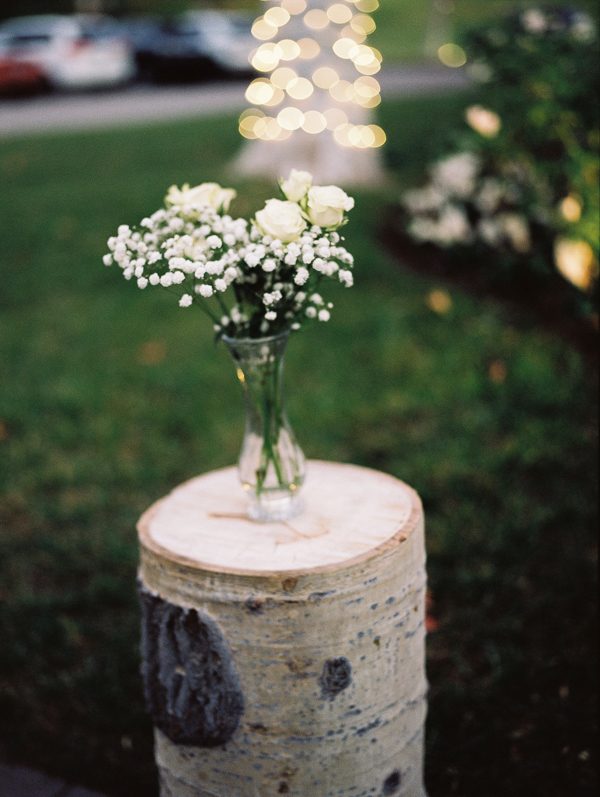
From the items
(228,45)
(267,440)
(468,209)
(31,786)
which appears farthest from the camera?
(228,45)

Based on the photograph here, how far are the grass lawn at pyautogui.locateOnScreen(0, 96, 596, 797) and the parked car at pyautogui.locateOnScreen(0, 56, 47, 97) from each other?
1046cm

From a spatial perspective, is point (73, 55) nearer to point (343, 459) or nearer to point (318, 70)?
point (318, 70)

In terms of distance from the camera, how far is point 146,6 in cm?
2853

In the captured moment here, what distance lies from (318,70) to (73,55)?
10.9 meters

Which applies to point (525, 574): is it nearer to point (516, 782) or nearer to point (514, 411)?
point (516, 782)

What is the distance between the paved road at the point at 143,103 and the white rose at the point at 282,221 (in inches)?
392

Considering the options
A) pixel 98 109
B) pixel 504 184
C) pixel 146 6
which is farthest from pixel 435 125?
pixel 146 6

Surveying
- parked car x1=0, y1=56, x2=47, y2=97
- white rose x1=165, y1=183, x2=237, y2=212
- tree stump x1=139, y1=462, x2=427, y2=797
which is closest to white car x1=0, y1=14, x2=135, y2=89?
parked car x1=0, y1=56, x2=47, y2=97

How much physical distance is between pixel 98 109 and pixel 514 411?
11.4 m

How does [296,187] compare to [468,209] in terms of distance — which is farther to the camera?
[468,209]

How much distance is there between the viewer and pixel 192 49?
661 inches

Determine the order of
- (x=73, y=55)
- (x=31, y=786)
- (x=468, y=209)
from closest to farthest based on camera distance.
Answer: (x=31, y=786) → (x=468, y=209) → (x=73, y=55)

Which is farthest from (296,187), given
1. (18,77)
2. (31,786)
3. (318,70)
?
(18,77)

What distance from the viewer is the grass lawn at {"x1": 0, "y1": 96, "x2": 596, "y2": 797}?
93.8 inches
